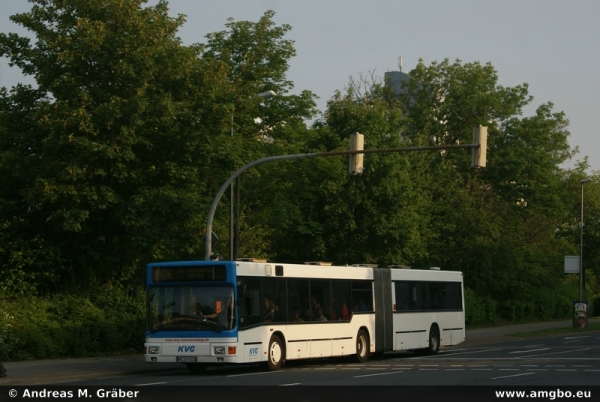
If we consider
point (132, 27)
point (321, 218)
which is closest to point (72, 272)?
point (132, 27)

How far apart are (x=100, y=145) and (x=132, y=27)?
15.8ft

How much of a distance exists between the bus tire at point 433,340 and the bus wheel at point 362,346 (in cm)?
Answer: 459

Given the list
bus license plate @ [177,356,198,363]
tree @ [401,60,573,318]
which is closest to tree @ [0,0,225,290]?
bus license plate @ [177,356,198,363]

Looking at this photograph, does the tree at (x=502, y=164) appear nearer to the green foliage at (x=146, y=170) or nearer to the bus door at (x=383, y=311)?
the green foliage at (x=146, y=170)

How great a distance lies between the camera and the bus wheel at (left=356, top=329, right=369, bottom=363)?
27.9 metres

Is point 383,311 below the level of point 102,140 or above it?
below

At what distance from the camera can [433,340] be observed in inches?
1280

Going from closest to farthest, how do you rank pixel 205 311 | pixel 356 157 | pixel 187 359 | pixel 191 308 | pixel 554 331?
pixel 187 359
pixel 205 311
pixel 191 308
pixel 356 157
pixel 554 331

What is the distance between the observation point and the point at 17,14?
3566 centimetres

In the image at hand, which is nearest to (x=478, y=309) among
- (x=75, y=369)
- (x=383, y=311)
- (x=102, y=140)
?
(x=383, y=311)

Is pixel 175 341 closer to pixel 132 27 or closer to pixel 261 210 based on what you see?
pixel 132 27

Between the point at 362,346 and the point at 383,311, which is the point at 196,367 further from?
the point at 383,311

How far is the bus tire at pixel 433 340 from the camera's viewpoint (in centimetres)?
3241

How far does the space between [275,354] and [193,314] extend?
2506mm
